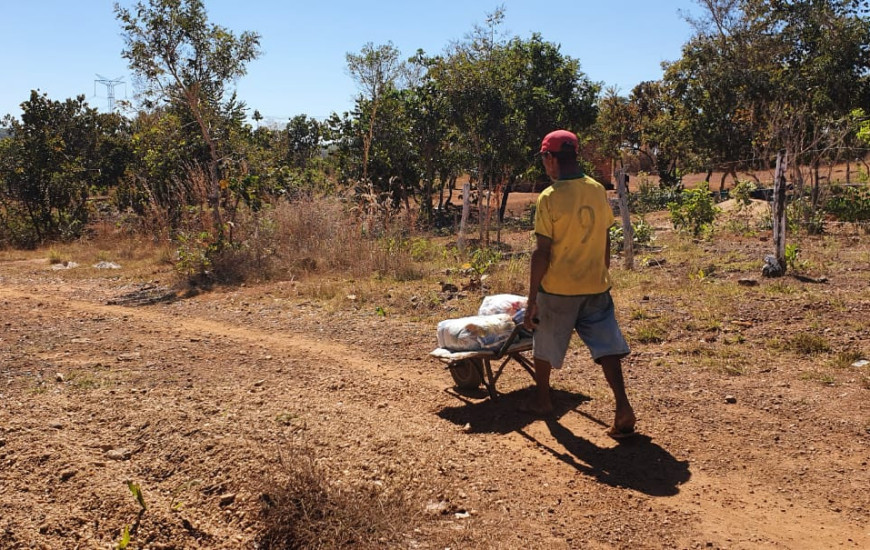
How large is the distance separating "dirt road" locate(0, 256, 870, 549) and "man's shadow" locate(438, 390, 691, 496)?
0.01 meters

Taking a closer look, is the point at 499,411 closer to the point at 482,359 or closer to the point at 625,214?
the point at 482,359

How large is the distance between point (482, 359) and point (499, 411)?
0.38 metres

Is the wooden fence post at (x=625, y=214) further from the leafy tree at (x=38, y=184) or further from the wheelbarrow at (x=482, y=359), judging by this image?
the leafy tree at (x=38, y=184)

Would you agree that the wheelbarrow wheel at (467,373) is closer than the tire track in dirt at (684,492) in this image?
No

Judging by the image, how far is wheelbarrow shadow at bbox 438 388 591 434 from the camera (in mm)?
4582

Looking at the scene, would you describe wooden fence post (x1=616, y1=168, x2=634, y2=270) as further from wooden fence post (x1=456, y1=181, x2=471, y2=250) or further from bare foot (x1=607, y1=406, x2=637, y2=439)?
bare foot (x1=607, y1=406, x2=637, y2=439)

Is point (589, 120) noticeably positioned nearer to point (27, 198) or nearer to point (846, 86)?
point (846, 86)

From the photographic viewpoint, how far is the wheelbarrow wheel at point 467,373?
515 centimetres

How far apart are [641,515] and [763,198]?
684 inches

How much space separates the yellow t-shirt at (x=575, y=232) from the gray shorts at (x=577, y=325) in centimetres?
8

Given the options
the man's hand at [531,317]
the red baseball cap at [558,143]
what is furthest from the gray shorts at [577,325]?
the red baseball cap at [558,143]

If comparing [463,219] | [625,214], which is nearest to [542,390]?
[625,214]

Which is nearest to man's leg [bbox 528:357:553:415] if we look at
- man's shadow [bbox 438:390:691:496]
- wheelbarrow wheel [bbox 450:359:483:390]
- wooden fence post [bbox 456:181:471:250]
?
man's shadow [bbox 438:390:691:496]

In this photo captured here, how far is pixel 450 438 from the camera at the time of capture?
14.3 feet
